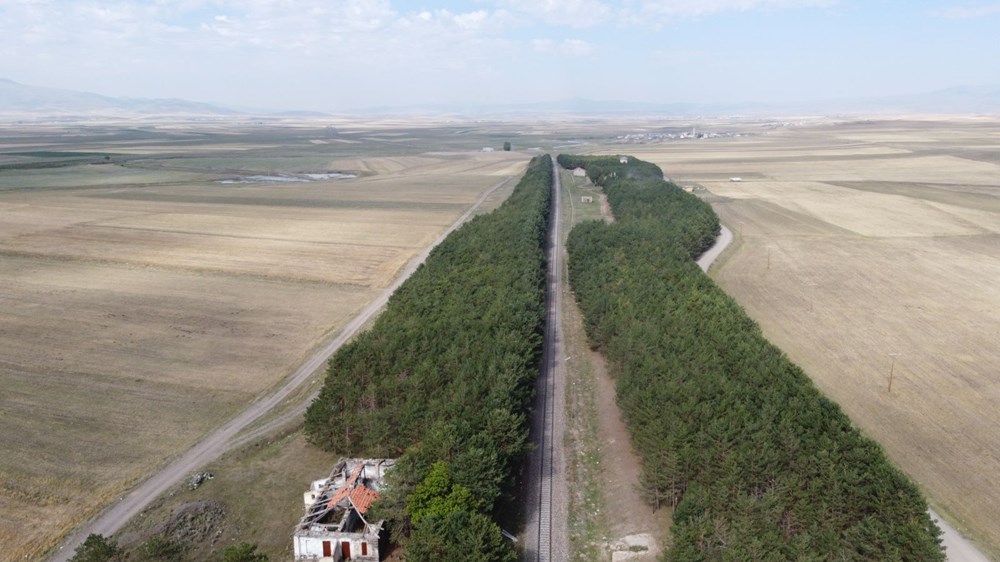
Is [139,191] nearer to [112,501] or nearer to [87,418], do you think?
[87,418]

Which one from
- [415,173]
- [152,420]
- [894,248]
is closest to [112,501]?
[152,420]

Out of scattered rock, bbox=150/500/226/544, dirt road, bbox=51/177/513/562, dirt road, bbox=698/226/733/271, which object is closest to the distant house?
scattered rock, bbox=150/500/226/544

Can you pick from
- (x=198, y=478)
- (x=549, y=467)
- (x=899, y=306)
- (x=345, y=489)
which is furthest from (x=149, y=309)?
(x=899, y=306)

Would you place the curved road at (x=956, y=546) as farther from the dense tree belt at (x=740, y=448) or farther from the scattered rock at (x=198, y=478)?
the scattered rock at (x=198, y=478)

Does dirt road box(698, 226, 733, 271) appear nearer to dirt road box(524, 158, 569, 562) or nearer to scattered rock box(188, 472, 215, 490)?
dirt road box(524, 158, 569, 562)

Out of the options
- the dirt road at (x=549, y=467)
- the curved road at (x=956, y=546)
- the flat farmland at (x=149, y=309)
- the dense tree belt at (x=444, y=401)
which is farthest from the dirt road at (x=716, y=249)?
the curved road at (x=956, y=546)

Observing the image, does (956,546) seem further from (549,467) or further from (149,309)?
(149,309)

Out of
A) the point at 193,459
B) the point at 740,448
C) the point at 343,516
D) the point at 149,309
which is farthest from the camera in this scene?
the point at 149,309
